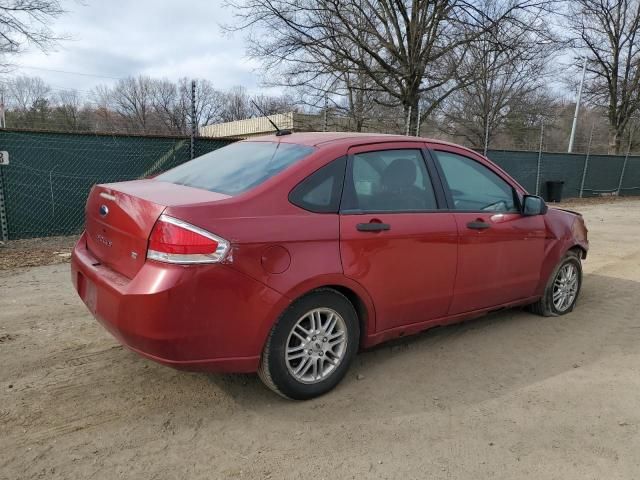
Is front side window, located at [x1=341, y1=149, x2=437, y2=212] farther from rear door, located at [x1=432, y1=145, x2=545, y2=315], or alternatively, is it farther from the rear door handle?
rear door, located at [x1=432, y1=145, x2=545, y2=315]

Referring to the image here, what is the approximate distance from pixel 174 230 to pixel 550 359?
2928 millimetres

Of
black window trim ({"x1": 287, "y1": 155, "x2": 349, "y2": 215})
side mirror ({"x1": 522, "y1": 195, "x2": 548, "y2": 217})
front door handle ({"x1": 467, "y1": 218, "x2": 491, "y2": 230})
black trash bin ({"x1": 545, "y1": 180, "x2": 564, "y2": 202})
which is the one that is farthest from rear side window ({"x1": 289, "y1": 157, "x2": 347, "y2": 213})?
black trash bin ({"x1": 545, "y1": 180, "x2": 564, "y2": 202})

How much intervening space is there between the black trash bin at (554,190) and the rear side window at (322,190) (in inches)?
634

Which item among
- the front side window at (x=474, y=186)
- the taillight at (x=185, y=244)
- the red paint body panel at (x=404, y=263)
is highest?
the front side window at (x=474, y=186)

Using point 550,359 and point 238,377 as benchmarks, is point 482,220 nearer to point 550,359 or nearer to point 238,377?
point 550,359

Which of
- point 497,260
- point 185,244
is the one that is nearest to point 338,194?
point 185,244

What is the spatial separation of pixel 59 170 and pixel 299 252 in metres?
6.27

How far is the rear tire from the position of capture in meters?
4.65

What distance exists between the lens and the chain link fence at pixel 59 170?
7305 mm

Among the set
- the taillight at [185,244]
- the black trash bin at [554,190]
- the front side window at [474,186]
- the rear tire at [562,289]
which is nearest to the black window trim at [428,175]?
the front side window at [474,186]

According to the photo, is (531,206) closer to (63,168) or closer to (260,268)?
(260,268)

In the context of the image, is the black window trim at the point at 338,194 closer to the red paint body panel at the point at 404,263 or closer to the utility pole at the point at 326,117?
the red paint body panel at the point at 404,263

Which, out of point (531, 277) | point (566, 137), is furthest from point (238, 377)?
point (566, 137)

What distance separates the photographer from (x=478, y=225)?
3.78 metres
